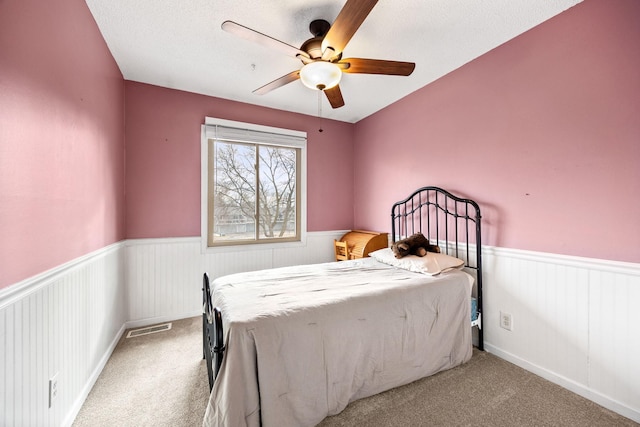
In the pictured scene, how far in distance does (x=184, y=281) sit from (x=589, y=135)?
383 cm

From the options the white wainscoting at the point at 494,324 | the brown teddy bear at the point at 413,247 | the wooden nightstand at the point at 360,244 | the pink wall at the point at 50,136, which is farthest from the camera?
the wooden nightstand at the point at 360,244

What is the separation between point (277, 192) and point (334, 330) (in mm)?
2410

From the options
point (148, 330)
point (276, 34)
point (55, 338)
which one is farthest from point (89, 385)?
point (276, 34)

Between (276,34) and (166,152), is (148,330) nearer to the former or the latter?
(166,152)

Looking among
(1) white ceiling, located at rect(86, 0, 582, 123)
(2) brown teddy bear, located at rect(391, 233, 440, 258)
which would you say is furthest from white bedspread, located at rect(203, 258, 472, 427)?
(1) white ceiling, located at rect(86, 0, 582, 123)

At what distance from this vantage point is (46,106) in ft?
4.38

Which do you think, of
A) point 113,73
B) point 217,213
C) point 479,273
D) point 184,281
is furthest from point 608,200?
point 113,73

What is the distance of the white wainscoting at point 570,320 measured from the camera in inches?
64.4

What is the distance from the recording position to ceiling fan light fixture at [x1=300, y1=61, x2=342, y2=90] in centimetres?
178

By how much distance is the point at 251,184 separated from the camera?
3514 mm

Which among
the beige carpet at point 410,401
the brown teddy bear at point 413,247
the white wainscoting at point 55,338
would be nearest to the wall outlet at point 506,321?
the beige carpet at point 410,401

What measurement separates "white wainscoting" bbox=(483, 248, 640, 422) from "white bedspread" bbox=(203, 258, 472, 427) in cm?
34

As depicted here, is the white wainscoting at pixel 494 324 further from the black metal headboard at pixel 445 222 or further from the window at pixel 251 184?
the window at pixel 251 184

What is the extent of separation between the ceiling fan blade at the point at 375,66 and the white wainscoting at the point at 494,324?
167 cm
